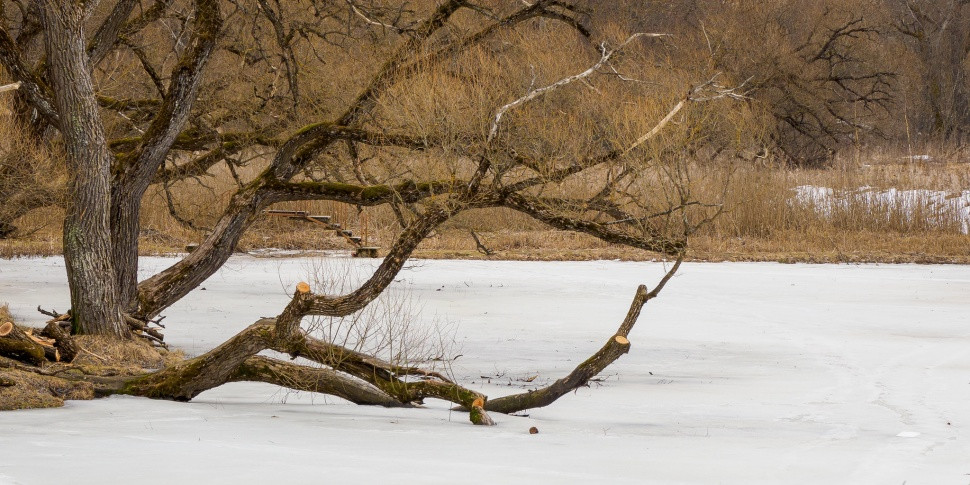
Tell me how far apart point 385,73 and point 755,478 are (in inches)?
281

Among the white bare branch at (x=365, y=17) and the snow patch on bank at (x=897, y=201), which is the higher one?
the white bare branch at (x=365, y=17)

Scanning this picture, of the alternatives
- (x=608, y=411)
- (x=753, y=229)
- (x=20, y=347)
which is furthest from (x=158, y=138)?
(x=753, y=229)

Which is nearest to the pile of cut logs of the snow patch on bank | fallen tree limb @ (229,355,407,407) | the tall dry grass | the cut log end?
fallen tree limb @ (229,355,407,407)

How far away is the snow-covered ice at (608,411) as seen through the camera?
6.18 meters

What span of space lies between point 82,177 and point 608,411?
514cm

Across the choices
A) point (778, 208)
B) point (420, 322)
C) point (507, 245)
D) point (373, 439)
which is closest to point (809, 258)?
point (778, 208)

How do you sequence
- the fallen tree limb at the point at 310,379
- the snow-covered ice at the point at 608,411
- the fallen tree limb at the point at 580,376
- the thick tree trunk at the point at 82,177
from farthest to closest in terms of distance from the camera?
the thick tree trunk at the point at 82,177, the fallen tree limb at the point at 310,379, the fallen tree limb at the point at 580,376, the snow-covered ice at the point at 608,411

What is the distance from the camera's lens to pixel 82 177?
10219 millimetres

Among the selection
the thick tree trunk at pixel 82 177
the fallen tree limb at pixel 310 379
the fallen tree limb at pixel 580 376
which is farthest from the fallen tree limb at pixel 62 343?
the fallen tree limb at pixel 580 376

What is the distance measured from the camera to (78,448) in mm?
6258

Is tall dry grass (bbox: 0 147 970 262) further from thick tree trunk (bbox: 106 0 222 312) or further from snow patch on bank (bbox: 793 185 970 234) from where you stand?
thick tree trunk (bbox: 106 0 222 312)

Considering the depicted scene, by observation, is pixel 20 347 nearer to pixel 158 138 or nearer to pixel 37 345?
pixel 37 345

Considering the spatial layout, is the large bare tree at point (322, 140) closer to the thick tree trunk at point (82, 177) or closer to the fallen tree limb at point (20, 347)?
the thick tree trunk at point (82, 177)

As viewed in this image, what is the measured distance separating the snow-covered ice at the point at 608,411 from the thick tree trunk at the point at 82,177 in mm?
1786
